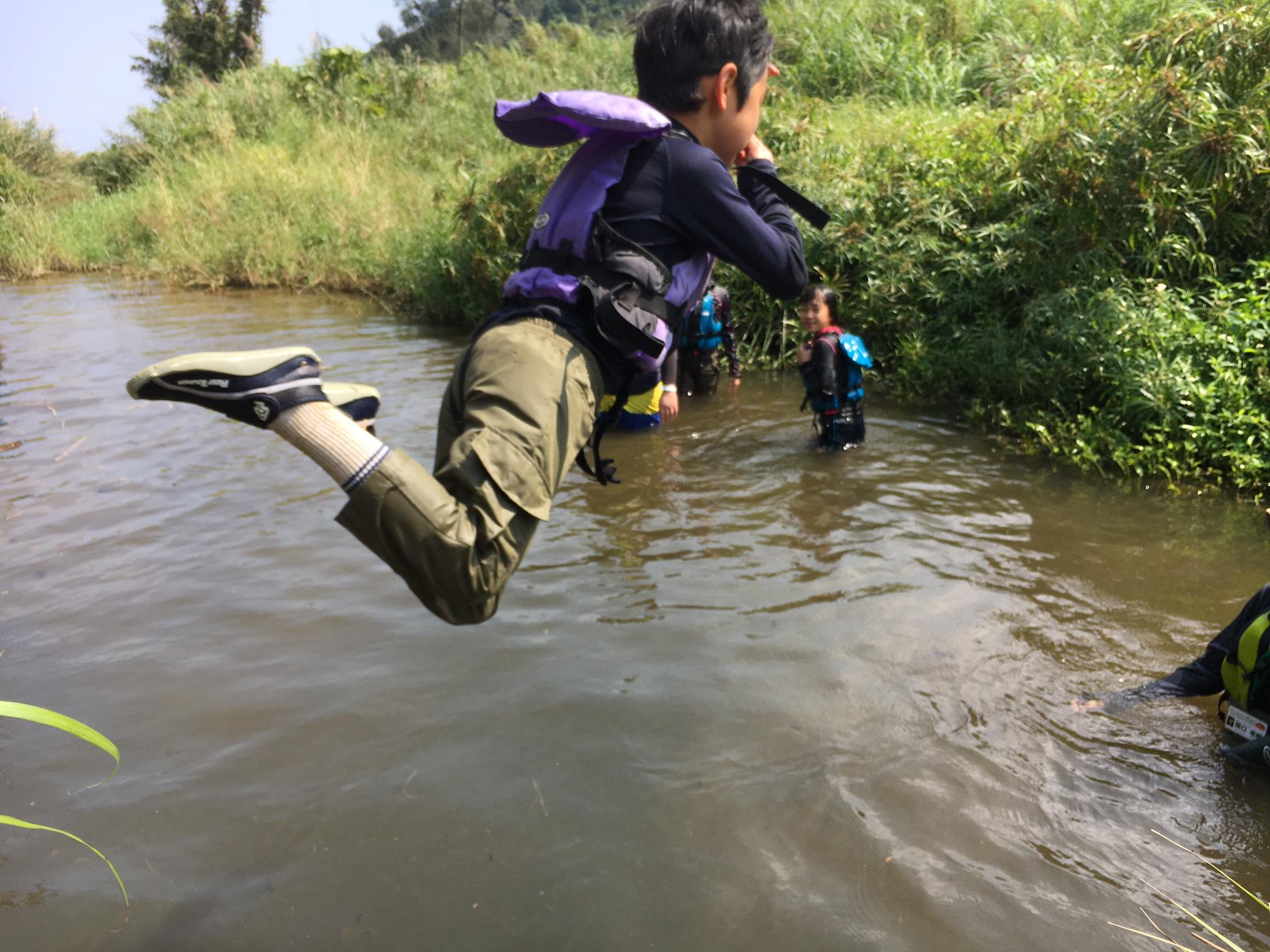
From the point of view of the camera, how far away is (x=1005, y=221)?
791 centimetres

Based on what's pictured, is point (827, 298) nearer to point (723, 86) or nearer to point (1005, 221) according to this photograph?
point (1005, 221)

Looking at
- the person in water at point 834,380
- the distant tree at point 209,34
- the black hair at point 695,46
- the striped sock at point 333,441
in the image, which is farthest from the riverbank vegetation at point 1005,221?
the distant tree at point 209,34

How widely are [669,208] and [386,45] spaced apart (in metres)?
36.8

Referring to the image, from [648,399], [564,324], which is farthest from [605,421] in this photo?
[648,399]

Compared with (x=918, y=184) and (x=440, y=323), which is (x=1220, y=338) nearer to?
(x=918, y=184)

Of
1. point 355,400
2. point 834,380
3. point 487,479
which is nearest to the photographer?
point 487,479

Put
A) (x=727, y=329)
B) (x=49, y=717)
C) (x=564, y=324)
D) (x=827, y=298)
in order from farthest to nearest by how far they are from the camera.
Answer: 1. (x=727, y=329)
2. (x=827, y=298)
3. (x=564, y=324)
4. (x=49, y=717)

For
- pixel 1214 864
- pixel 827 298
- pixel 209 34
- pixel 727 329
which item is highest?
pixel 209 34

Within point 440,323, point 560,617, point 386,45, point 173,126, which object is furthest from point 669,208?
point 386,45

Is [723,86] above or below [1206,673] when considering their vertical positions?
above

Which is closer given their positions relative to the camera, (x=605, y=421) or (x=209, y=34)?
(x=605, y=421)

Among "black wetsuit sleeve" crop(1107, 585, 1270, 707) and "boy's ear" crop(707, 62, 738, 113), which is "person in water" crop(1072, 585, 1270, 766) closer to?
"black wetsuit sleeve" crop(1107, 585, 1270, 707)

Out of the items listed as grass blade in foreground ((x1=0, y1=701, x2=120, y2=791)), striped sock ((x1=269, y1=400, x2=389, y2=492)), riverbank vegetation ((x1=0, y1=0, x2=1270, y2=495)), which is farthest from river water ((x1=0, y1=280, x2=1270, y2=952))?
striped sock ((x1=269, y1=400, x2=389, y2=492))

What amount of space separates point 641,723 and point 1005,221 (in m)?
6.04
